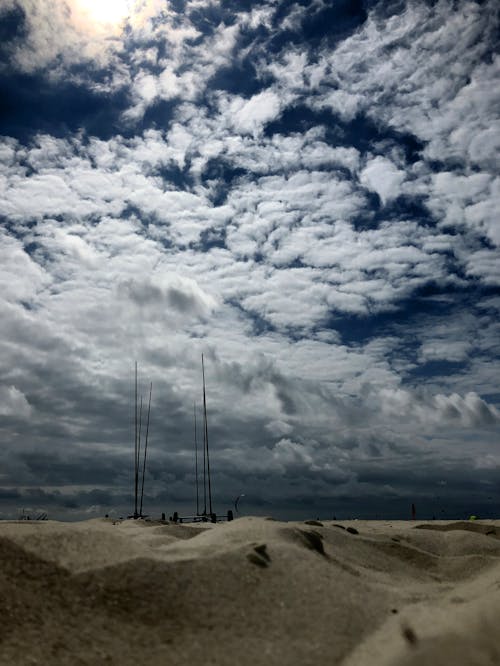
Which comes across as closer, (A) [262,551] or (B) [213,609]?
(B) [213,609]

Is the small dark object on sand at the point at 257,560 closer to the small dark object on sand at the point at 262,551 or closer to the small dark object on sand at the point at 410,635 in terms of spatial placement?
the small dark object on sand at the point at 262,551

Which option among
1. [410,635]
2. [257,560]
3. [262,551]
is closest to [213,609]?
[257,560]

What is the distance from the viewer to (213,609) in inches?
171

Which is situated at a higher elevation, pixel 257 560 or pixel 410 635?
pixel 257 560

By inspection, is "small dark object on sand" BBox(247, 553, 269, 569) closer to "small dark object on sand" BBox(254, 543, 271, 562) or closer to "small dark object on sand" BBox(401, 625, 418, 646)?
"small dark object on sand" BBox(254, 543, 271, 562)

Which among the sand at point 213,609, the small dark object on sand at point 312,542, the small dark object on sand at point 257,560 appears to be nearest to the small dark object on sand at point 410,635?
the sand at point 213,609

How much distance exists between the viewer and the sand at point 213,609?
376 centimetres

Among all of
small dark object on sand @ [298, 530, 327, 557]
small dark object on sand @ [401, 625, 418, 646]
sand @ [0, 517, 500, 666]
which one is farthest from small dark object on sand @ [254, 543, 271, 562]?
small dark object on sand @ [401, 625, 418, 646]

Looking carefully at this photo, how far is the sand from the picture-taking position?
3760 millimetres

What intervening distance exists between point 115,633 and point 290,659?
1277 mm

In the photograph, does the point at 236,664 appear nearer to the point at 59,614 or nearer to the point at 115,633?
the point at 115,633

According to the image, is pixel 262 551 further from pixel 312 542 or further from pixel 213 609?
pixel 312 542

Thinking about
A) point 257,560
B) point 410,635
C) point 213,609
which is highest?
point 257,560

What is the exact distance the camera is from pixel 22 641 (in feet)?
12.1
